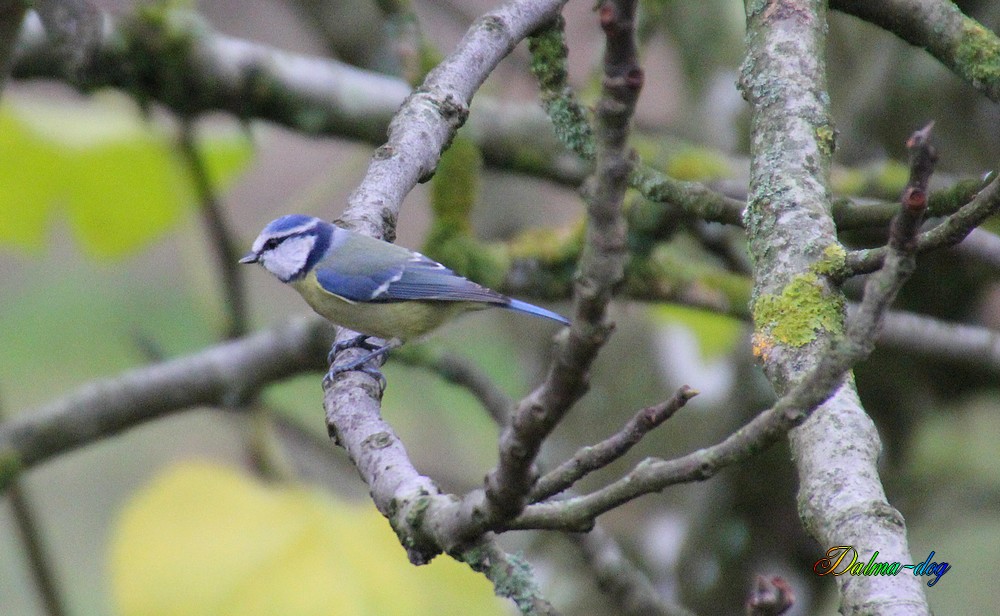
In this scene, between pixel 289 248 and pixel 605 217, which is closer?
pixel 605 217

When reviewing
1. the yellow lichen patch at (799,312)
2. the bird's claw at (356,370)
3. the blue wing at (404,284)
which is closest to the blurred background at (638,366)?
the blue wing at (404,284)

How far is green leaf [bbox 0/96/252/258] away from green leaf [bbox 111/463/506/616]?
1.02m

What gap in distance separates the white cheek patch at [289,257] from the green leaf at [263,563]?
653mm

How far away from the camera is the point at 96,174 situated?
10.3 feet

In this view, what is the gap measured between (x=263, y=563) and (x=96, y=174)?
4.75 ft

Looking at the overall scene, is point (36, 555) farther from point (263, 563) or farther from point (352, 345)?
point (352, 345)

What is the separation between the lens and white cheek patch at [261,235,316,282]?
9.40 ft

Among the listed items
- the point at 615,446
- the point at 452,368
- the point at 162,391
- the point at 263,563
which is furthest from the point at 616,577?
the point at 615,446

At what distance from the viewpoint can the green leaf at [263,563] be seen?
7.68ft

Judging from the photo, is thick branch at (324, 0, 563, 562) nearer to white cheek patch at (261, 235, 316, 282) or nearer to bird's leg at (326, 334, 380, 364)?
bird's leg at (326, 334, 380, 364)

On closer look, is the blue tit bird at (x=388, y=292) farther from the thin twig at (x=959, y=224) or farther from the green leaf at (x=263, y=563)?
the thin twig at (x=959, y=224)

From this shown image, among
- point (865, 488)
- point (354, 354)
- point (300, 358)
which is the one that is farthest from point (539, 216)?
point (865, 488)

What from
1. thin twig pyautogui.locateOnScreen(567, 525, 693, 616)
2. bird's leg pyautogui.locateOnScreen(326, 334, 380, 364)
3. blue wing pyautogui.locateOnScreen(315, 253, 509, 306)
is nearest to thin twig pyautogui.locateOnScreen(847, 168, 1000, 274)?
bird's leg pyautogui.locateOnScreen(326, 334, 380, 364)

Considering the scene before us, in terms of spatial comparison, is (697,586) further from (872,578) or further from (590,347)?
(590,347)
